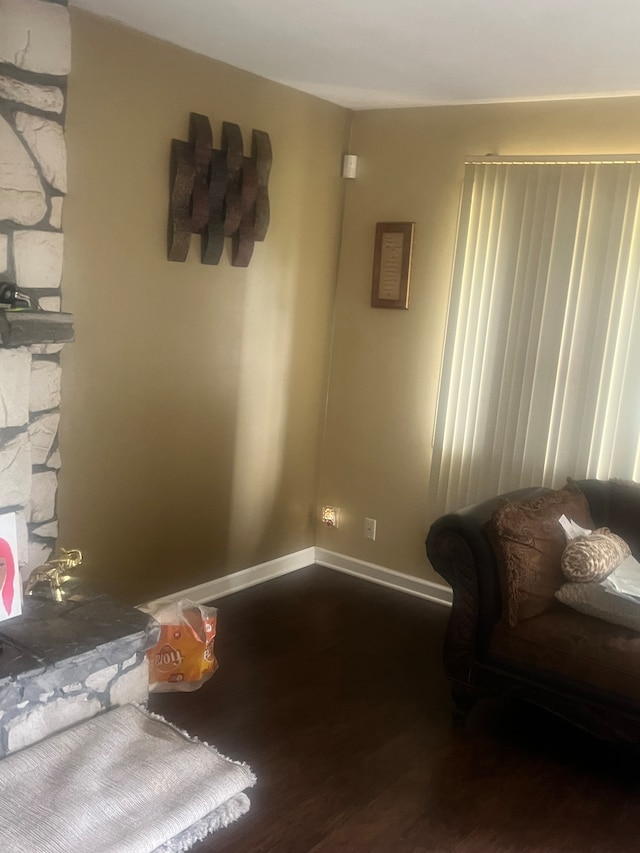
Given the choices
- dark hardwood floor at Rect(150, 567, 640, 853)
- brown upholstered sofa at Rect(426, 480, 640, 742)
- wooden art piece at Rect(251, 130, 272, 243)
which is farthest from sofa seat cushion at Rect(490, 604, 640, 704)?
wooden art piece at Rect(251, 130, 272, 243)

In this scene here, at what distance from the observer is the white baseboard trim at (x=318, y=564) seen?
387 centimetres

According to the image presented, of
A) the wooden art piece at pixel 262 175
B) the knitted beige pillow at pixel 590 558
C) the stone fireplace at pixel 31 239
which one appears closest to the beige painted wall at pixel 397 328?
the wooden art piece at pixel 262 175

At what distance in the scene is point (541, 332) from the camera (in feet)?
11.9

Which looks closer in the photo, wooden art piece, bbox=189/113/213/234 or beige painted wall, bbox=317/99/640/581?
wooden art piece, bbox=189/113/213/234

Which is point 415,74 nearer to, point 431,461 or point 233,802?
point 431,461

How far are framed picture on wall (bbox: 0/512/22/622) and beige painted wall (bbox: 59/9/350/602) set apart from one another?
Result: 0.45 metres

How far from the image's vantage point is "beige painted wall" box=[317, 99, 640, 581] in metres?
3.84

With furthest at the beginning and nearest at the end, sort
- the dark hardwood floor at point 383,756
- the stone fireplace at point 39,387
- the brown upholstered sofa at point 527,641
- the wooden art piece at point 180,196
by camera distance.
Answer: the wooden art piece at point 180,196, the brown upholstered sofa at point 527,641, the stone fireplace at point 39,387, the dark hardwood floor at point 383,756

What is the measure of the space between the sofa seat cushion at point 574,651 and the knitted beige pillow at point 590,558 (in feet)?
0.46

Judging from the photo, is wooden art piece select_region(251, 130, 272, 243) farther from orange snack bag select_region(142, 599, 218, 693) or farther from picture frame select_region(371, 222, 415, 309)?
orange snack bag select_region(142, 599, 218, 693)

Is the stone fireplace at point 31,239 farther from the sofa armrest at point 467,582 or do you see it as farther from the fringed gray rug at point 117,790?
the sofa armrest at point 467,582

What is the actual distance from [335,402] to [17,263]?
1.99 metres

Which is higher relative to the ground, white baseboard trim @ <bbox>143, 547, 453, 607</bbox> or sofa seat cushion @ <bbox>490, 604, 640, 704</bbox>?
sofa seat cushion @ <bbox>490, 604, 640, 704</bbox>

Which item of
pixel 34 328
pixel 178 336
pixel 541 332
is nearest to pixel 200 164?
pixel 178 336
